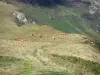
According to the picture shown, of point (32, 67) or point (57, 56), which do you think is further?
point (57, 56)

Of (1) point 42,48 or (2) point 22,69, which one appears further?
(1) point 42,48

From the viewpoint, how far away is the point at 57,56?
61.8 metres

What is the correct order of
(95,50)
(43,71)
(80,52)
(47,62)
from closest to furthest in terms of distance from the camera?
(43,71)
(47,62)
(80,52)
(95,50)

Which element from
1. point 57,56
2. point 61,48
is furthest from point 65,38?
point 57,56

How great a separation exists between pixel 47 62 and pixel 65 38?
20553mm

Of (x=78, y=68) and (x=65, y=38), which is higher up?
(x=78, y=68)

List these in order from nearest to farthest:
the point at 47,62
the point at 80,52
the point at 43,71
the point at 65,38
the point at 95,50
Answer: the point at 43,71, the point at 47,62, the point at 80,52, the point at 95,50, the point at 65,38

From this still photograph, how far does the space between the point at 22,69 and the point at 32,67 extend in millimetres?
2402

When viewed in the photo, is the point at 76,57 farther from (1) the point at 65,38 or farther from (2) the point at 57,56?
(1) the point at 65,38

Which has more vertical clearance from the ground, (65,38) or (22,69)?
(22,69)

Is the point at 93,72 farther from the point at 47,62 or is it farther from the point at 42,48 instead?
the point at 42,48

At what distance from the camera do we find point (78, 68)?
5566 cm

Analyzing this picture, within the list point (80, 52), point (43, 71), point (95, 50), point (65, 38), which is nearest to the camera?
point (43, 71)

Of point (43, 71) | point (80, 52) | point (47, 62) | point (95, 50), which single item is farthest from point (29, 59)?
point (95, 50)
